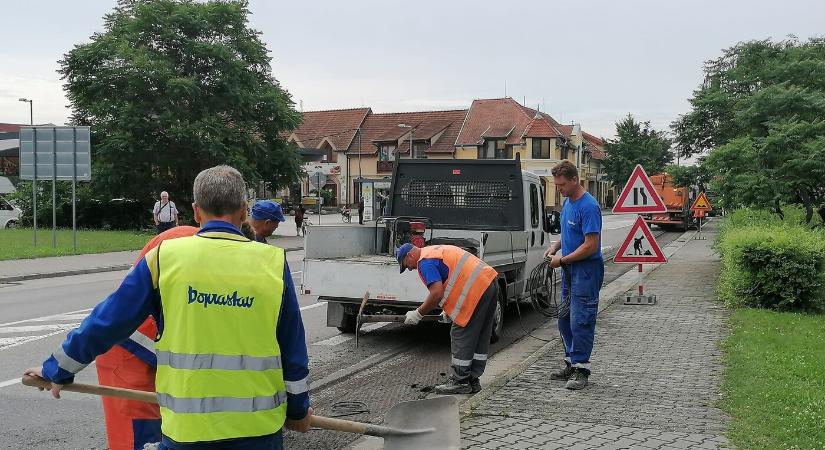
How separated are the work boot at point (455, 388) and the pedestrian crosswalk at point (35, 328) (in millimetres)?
5434

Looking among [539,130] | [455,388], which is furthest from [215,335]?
[539,130]

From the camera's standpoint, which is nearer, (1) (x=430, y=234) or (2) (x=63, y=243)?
(1) (x=430, y=234)

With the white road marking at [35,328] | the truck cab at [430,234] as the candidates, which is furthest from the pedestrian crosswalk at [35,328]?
the truck cab at [430,234]

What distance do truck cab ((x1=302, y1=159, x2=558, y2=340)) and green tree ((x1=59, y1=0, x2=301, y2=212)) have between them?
870 inches

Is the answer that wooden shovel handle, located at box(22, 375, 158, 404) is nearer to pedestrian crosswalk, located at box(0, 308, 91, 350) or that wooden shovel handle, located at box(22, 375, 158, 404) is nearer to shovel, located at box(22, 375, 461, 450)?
shovel, located at box(22, 375, 461, 450)

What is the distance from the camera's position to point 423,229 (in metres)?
10.6

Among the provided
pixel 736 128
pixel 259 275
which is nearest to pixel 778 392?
pixel 259 275

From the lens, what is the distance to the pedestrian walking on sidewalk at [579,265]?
684cm

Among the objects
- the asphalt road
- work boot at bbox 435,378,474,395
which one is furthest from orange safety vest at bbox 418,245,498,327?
the asphalt road

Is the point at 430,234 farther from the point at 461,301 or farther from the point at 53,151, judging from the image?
the point at 53,151

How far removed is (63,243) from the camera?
83.8 ft

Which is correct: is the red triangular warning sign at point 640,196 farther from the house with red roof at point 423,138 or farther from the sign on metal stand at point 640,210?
the house with red roof at point 423,138

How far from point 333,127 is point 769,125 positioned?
206 ft

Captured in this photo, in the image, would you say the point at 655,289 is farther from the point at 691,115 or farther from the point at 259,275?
the point at 259,275
